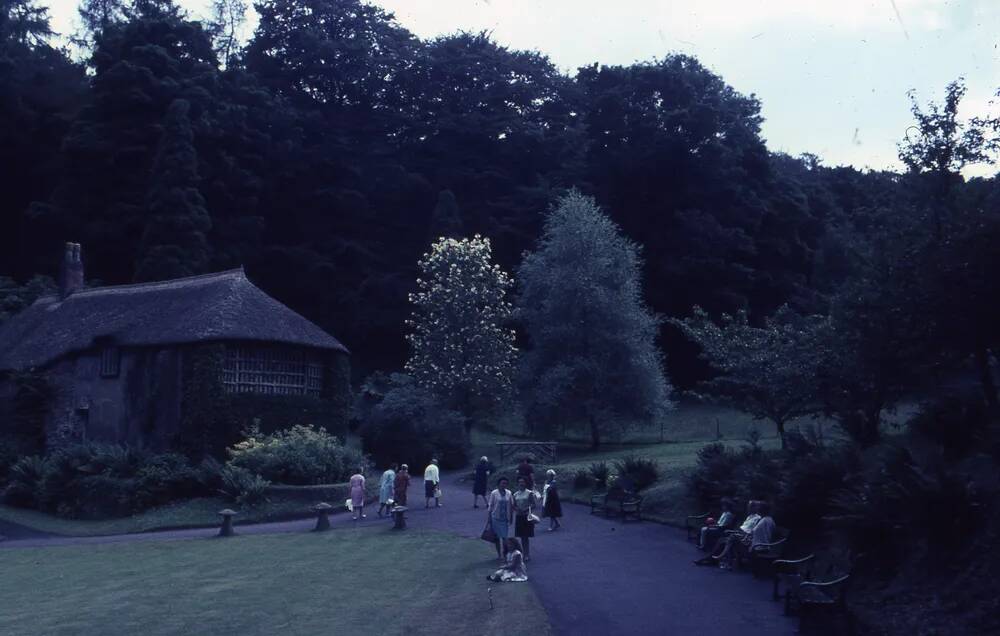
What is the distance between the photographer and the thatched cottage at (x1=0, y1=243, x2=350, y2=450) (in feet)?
126

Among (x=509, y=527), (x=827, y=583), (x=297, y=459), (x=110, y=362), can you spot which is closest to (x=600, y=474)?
(x=297, y=459)

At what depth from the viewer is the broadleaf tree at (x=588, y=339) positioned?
152ft

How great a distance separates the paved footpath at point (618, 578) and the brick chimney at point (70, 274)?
19104 mm

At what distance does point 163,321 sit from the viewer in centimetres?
4066

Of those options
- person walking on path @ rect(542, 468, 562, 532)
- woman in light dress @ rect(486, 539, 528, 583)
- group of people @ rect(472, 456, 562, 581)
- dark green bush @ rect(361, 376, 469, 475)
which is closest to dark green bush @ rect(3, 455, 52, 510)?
dark green bush @ rect(361, 376, 469, 475)

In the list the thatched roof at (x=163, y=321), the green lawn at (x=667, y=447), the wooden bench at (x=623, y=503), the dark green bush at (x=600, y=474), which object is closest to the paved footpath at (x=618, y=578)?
the wooden bench at (x=623, y=503)

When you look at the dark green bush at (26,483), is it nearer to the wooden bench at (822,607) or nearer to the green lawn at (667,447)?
the green lawn at (667,447)

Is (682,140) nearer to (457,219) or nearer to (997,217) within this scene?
(457,219)

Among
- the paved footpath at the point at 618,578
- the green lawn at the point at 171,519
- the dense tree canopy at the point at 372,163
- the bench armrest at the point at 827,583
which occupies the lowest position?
the paved footpath at the point at 618,578

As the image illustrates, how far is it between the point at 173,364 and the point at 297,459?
25.0ft

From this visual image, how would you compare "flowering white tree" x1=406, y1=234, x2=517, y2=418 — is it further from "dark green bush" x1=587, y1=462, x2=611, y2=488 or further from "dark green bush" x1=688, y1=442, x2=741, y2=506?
"dark green bush" x1=688, y1=442, x2=741, y2=506

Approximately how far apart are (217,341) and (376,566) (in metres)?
18.7

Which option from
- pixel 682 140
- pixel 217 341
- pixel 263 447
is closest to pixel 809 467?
pixel 263 447

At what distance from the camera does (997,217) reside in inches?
762
